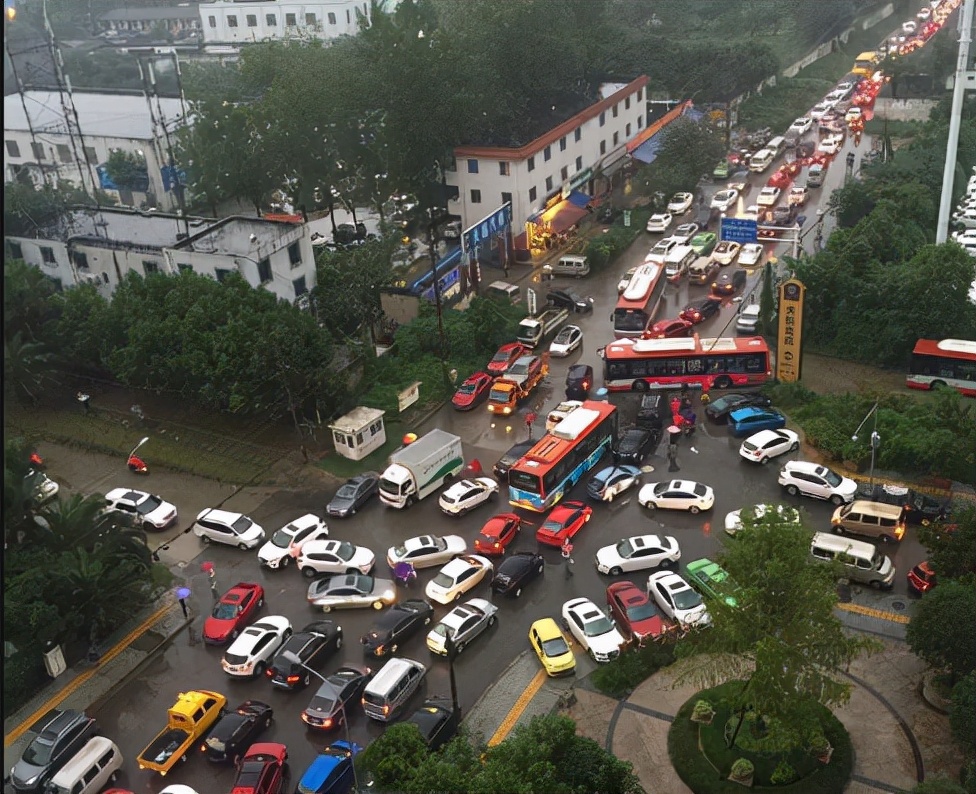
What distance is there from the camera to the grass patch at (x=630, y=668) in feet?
76.5

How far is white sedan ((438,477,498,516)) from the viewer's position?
30953mm

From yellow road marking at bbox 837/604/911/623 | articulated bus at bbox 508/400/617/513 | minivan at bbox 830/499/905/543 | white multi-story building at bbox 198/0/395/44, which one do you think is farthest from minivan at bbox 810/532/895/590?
white multi-story building at bbox 198/0/395/44

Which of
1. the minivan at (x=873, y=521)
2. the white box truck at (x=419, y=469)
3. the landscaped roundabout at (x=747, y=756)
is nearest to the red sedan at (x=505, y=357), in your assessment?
the white box truck at (x=419, y=469)

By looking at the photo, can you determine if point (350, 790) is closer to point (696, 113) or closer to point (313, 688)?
point (313, 688)

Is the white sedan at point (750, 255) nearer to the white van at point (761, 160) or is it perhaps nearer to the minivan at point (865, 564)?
the white van at point (761, 160)

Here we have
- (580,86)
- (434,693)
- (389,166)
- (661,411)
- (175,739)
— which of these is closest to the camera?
(175,739)

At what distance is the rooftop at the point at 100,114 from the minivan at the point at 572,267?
26.9 meters

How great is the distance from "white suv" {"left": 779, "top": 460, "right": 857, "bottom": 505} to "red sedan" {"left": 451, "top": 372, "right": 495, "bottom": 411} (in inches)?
488

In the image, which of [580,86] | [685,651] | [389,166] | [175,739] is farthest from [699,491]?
[580,86]

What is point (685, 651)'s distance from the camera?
2095 centimetres

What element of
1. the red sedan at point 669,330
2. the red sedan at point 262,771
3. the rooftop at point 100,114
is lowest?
the red sedan at point 262,771

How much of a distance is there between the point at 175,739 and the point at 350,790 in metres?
4.59

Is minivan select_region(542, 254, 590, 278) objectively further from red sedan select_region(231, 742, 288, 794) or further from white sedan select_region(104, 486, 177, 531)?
red sedan select_region(231, 742, 288, 794)

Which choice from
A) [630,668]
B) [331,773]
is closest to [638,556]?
[630,668]
